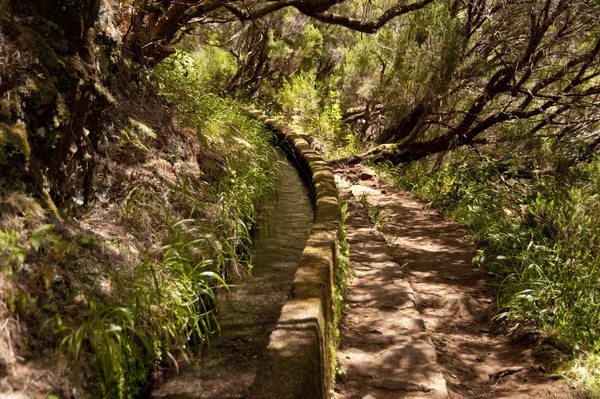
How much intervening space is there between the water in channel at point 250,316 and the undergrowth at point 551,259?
208 centimetres

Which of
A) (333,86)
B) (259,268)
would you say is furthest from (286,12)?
(259,268)

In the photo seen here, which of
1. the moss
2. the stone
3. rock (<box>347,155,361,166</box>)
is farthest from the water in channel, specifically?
rock (<box>347,155,361,166</box>)

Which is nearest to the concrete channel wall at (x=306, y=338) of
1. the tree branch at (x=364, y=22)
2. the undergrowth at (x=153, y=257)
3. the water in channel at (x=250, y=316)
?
the water in channel at (x=250, y=316)

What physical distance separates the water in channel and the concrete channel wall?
0.41 metres

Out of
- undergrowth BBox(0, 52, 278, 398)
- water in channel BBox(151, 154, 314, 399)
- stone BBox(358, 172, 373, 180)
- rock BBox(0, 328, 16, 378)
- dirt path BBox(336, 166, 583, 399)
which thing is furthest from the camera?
stone BBox(358, 172, 373, 180)

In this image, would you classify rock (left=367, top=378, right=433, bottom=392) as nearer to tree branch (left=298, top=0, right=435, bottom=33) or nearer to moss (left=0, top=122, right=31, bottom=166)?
moss (left=0, top=122, right=31, bottom=166)

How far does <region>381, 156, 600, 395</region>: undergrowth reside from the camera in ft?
13.2

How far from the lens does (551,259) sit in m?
4.84

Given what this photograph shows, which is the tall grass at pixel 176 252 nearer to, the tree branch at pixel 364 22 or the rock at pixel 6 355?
the rock at pixel 6 355

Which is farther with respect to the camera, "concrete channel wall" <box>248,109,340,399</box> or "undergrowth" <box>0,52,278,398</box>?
"undergrowth" <box>0,52,278,398</box>

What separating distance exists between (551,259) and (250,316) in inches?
117

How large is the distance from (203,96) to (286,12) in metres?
7.35

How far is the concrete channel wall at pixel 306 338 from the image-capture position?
2498 millimetres

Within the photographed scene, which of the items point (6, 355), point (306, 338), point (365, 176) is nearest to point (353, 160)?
point (365, 176)
